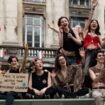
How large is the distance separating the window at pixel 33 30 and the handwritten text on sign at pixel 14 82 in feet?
59.4

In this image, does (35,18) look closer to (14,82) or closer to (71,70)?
(71,70)

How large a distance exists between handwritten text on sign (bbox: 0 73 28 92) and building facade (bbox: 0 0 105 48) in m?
17.4

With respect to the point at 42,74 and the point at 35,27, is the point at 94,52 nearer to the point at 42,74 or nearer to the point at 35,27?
the point at 42,74

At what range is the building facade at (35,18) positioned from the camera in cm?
2678

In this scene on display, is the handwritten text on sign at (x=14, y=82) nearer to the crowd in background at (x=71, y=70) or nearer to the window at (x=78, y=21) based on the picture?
the crowd in background at (x=71, y=70)

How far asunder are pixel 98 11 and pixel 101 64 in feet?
63.6

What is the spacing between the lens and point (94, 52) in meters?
9.88

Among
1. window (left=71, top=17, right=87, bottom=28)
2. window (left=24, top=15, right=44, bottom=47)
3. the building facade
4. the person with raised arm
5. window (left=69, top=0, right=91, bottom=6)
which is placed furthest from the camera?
window (left=71, top=17, right=87, bottom=28)

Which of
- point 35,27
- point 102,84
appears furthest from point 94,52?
point 35,27

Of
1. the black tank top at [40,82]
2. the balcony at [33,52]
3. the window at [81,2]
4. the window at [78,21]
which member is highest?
the window at [81,2]

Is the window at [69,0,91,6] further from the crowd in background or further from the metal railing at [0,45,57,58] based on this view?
the crowd in background

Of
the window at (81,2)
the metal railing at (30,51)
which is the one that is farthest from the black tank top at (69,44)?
the window at (81,2)

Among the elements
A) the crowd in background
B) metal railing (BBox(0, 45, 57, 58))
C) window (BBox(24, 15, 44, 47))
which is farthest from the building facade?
the crowd in background

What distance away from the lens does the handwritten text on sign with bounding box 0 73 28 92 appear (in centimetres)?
898
